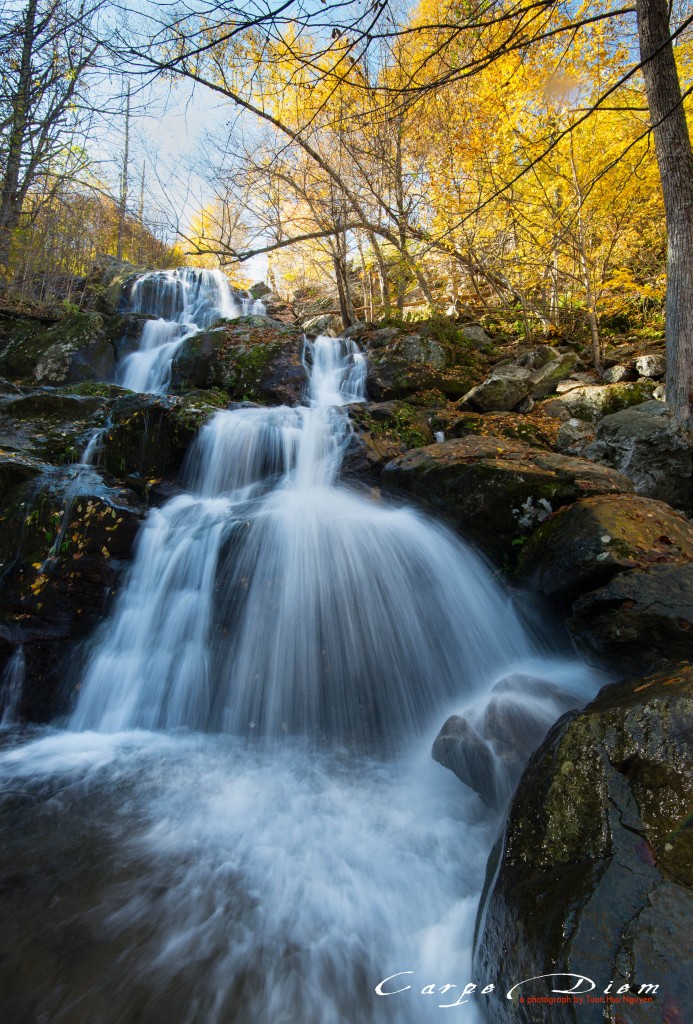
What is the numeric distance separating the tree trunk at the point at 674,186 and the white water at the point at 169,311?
8643 mm

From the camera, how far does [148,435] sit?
21.4 feet

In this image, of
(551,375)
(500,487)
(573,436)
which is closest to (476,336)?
(551,375)

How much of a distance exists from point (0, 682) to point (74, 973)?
9.57ft

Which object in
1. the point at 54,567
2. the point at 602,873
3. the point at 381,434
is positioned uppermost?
the point at 381,434

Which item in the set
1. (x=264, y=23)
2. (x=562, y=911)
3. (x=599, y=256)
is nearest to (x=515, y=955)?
(x=562, y=911)

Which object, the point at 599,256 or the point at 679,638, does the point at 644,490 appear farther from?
the point at 599,256

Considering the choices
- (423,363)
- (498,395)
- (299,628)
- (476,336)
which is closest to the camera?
(299,628)

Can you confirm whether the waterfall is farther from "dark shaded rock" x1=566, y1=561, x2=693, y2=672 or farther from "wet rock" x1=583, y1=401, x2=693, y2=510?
"wet rock" x1=583, y1=401, x2=693, y2=510

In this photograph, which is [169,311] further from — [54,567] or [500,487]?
[500,487]

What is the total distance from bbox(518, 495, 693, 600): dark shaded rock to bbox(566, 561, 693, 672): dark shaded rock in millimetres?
154

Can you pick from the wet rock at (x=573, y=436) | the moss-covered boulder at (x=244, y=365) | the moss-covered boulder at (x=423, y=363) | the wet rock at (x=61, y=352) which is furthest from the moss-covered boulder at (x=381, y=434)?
the wet rock at (x=61, y=352)

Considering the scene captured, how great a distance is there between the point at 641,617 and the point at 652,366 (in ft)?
22.6

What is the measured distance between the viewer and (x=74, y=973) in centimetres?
192

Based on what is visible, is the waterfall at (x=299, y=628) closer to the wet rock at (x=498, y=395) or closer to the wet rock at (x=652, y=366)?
the wet rock at (x=498, y=395)
